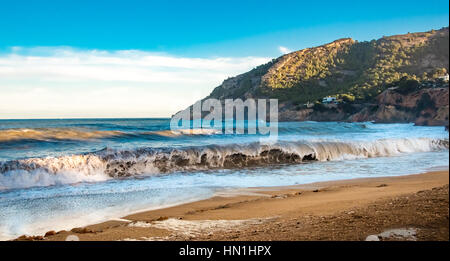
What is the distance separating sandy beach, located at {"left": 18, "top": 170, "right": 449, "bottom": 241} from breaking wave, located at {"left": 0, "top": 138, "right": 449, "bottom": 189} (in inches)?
215

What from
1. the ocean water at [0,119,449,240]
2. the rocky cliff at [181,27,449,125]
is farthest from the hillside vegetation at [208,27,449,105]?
the ocean water at [0,119,449,240]

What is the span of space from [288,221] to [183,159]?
9613 mm

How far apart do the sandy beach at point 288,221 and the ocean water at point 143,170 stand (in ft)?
3.27

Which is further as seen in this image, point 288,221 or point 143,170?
point 143,170

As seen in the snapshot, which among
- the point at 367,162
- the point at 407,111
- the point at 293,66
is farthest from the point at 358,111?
the point at 367,162

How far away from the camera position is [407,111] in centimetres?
4819

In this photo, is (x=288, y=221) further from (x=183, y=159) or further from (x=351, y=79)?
(x=351, y=79)

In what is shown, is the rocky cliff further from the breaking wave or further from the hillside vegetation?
the breaking wave

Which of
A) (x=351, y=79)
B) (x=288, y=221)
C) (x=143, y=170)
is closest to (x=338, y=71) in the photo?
(x=351, y=79)

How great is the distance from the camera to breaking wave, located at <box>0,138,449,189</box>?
1045cm

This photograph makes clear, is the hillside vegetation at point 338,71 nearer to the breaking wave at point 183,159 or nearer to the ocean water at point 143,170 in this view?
the breaking wave at point 183,159

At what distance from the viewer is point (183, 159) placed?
548 inches
